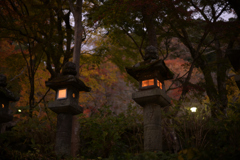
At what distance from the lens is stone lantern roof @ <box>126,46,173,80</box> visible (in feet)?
19.2

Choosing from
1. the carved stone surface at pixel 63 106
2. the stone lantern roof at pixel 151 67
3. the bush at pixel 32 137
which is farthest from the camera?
the bush at pixel 32 137

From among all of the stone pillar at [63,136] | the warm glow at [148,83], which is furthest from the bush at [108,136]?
Answer: the warm glow at [148,83]

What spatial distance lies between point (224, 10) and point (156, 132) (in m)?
6.70

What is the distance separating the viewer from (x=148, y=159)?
13.8 ft

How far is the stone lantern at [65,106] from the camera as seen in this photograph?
6043 mm

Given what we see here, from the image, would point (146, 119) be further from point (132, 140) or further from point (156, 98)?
point (132, 140)

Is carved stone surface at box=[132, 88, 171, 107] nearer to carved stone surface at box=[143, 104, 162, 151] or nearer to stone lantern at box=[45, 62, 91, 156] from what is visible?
carved stone surface at box=[143, 104, 162, 151]

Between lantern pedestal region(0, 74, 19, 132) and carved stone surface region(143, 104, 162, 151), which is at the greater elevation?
lantern pedestal region(0, 74, 19, 132)

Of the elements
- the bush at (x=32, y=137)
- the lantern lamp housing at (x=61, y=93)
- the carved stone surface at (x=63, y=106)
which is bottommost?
the bush at (x=32, y=137)

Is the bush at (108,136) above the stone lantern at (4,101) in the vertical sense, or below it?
below

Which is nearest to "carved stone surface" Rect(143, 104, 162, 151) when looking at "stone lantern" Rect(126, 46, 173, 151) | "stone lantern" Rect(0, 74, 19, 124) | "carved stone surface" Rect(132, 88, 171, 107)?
"stone lantern" Rect(126, 46, 173, 151)

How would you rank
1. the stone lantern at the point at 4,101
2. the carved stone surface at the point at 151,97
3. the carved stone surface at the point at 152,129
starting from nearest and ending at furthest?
the carved stone surface at the point at 152,129
the carved stone surface at the point at 151,97
the stone lantern at the point at 4,101

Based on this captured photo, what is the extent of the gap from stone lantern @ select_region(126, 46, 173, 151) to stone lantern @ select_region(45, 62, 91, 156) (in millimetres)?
1716

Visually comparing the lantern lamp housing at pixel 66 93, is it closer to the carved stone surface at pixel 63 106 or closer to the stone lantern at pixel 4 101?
the carved stone surface at pixel 63 106
